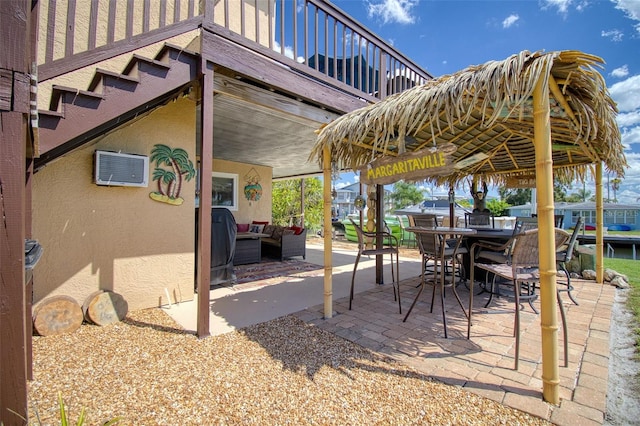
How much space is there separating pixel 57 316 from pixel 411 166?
12.7ft

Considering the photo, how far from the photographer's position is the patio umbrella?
1.96 m

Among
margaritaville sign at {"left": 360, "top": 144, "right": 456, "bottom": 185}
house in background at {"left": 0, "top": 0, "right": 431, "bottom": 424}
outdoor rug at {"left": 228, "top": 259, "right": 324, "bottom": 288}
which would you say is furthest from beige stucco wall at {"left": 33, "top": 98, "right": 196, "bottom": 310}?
margaritaville sign at {"left": 360, "top": 144, "right": 456, "bottom": 185}

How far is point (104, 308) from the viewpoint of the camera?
321cm

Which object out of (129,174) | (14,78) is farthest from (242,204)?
(14,78)

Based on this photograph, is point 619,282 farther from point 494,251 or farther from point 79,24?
point 79,24

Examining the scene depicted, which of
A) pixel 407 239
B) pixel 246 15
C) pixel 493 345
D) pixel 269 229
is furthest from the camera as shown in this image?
pixel 407 239

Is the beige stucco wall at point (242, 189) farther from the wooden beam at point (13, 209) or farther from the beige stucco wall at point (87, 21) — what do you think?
the wooden beam at point (13, 209)

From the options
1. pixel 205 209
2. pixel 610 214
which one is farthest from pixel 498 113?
pixel 610 214

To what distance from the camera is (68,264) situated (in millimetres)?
3238

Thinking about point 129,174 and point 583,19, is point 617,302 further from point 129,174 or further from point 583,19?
point 583,19

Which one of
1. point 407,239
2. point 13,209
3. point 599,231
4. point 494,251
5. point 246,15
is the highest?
point 246,15

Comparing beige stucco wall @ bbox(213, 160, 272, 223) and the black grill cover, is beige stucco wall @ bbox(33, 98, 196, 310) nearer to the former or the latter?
the black grill cover

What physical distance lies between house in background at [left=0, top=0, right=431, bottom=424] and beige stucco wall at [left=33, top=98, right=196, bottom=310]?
12mm

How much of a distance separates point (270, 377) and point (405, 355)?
1.16m
